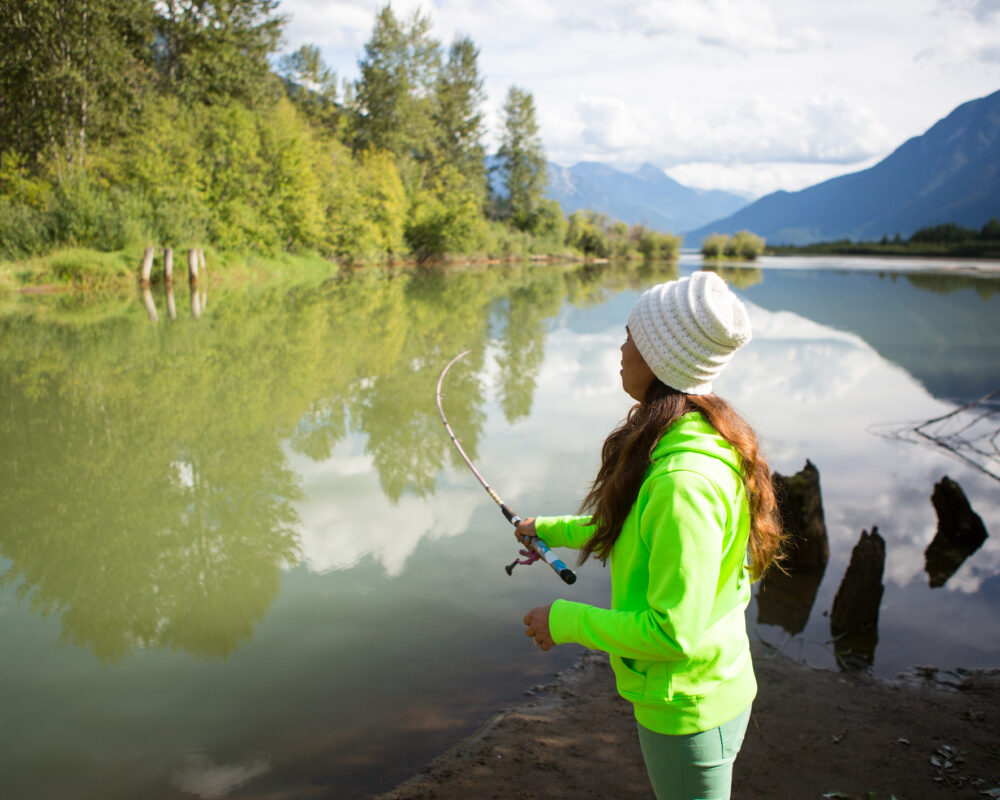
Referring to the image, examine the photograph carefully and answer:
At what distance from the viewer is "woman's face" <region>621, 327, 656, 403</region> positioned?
1544mm

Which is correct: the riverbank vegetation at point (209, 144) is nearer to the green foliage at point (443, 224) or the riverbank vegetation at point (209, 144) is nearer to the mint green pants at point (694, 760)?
the green foliage at point (443, 224)

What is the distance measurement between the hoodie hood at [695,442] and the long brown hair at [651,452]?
0.04 ft

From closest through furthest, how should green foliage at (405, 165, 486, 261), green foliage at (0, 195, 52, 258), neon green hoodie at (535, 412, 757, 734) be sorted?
neon green hoodie at (535, 412, 757, 734)
green foliage at (0, 195, 52, 258)
green foliage at (405, 165, 486, 261)

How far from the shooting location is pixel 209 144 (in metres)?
25.9

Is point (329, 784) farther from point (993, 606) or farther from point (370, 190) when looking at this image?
point (370, 190)

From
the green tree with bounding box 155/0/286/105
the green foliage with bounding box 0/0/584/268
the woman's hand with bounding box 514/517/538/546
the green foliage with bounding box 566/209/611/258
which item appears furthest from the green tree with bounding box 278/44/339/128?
the woman's hand with bounding box 514/517/538/546

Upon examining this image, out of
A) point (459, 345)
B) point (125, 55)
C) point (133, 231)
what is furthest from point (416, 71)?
point (459, 345)

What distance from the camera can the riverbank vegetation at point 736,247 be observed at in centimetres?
5975

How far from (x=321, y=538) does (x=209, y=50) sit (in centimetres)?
3134

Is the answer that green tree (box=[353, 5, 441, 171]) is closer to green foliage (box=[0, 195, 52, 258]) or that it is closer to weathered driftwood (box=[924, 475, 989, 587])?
green foliage (box=[0, 195, 52, 258])

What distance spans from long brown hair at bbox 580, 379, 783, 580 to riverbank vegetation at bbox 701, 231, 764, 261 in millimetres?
61629

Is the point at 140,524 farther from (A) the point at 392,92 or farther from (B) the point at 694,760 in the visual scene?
(A) the point at 392,92

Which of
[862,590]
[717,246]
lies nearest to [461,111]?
[717,246]

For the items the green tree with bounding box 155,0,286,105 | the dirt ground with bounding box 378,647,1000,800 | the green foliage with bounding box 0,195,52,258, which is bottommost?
the dirt ground with bounding box 378,647,1000,800
